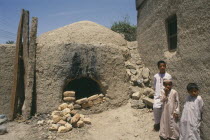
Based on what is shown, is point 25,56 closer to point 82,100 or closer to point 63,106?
point 63,106

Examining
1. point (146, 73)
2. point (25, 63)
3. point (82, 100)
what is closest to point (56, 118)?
point (82, 100)

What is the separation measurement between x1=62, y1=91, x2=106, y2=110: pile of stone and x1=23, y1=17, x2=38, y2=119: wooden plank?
91 cm

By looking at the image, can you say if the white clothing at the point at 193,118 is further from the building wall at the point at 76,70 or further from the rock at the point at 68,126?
the building wall at the point at 76,70

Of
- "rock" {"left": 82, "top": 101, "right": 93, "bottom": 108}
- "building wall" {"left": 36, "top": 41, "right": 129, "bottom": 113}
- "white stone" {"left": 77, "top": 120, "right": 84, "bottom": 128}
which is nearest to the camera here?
"white stone" {"left": 77, "top": 120, "right": 84, "bottom": 128}

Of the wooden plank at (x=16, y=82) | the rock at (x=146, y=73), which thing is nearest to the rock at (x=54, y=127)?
the wooden plank at (x=16, y=82)

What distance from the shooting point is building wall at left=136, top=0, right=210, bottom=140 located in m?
3.13

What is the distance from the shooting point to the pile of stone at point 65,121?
4266 mm

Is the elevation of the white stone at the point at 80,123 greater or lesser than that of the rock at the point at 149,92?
lesser

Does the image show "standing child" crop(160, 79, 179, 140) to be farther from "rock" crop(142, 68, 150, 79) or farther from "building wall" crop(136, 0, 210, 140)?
"rock" crop(142, 68, 150, 79)

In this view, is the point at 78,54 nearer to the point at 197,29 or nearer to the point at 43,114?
the point at 43,114

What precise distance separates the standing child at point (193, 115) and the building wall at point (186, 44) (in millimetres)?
271

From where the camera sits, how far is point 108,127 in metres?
4.49

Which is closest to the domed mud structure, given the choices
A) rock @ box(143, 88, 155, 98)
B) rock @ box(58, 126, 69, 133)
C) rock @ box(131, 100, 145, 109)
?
rock @ box(131, 100, 145, 109)

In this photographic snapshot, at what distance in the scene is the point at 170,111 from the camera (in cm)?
338
